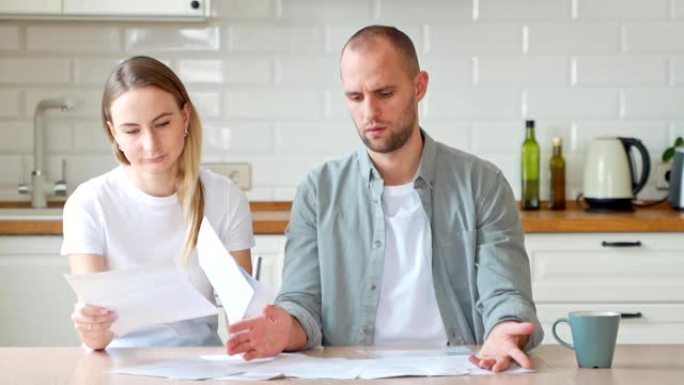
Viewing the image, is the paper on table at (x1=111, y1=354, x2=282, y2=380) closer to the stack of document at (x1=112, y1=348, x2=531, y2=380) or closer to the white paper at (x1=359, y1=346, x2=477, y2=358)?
the stack of document at (x1=112, y1=348, x2=531, y2=380)

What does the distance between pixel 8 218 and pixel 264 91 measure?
989 mm

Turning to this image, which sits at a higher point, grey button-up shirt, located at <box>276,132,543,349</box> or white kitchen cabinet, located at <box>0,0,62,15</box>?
white kitchen cabinet, located at <box>0,0,62,15</box>

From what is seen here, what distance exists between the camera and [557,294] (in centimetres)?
390

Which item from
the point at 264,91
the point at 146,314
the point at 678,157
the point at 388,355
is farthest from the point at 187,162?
the point at 678,157

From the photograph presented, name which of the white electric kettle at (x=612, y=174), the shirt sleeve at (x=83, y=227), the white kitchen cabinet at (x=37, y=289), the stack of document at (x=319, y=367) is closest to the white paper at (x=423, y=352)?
the stack of document at (x=319, y=367)

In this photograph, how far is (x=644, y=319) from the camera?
390 centimetres

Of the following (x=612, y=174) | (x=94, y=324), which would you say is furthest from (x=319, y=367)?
(x=612, y=174)

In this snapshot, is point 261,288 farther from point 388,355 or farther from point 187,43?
point 187,43

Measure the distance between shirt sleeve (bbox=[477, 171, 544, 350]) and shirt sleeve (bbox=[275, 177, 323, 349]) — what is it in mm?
336

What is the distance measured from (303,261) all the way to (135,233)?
1.17ft

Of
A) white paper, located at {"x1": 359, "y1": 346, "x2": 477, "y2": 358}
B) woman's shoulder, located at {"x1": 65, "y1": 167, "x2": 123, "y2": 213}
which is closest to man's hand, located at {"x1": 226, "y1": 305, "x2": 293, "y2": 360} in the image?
white paper, located at {"x1": 359, "y1": 346, "x2": 477, "y2": 358}

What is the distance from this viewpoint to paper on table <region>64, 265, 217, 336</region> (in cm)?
225

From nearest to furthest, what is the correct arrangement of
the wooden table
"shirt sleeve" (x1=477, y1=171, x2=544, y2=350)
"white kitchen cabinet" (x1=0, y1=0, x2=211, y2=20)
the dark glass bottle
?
the wooden table < "shirt sleeve" (x1=477, y1=171, x2=544, y2=350) < "white kitchen cabinet" (x1=0, y1=0, x2=211, y2=20) < the dark glass bottle

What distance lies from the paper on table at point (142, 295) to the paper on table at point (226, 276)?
0.09 meters
